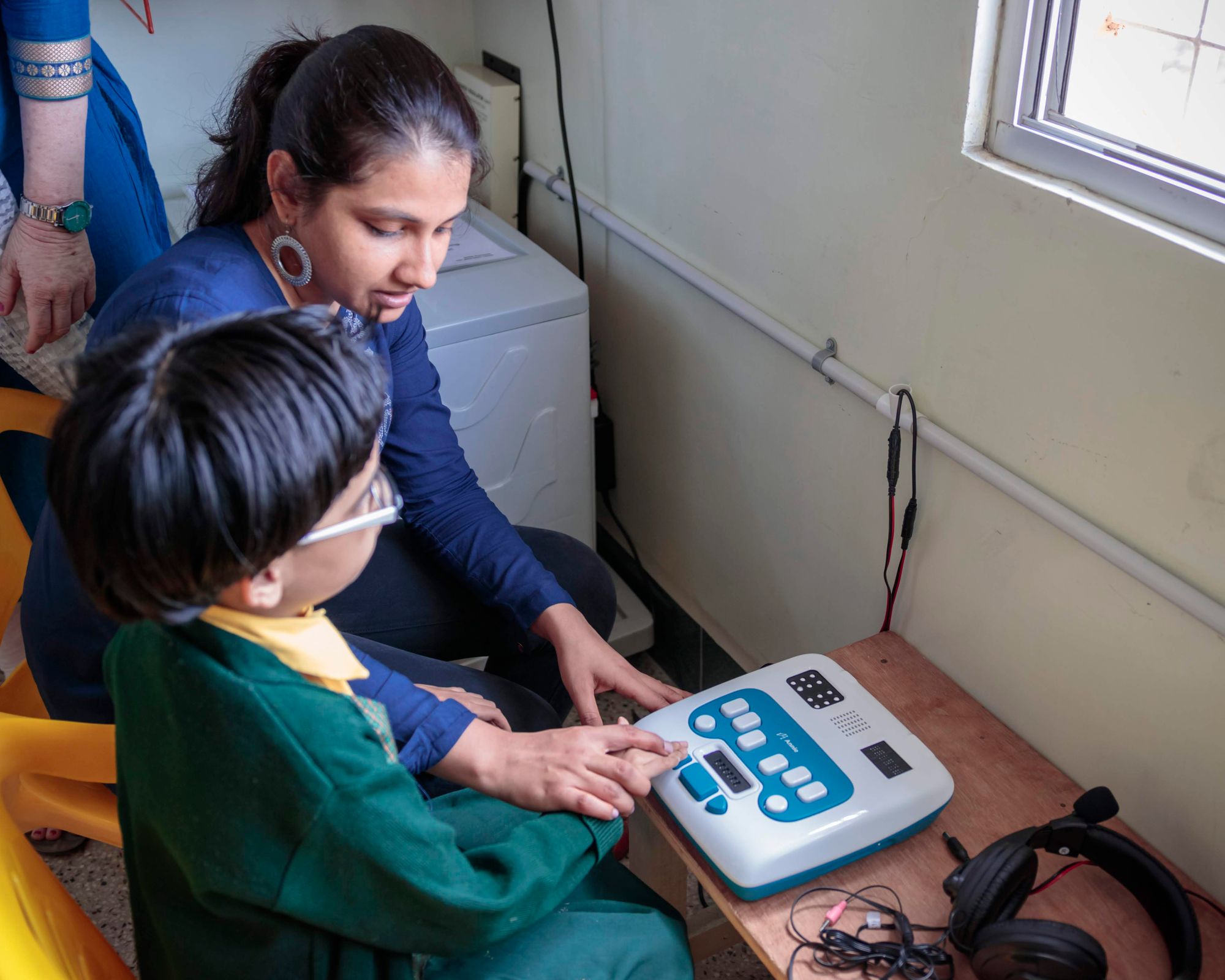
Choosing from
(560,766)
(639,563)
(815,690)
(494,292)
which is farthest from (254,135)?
(639,563)

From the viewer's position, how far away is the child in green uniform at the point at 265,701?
2.02 ft

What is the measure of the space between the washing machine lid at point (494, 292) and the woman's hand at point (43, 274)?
1.44ft

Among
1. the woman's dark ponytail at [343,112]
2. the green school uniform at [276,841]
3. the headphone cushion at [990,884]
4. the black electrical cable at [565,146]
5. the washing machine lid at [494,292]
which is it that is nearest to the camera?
the green school uniform at [276,841]

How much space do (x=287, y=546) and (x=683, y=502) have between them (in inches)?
44.2

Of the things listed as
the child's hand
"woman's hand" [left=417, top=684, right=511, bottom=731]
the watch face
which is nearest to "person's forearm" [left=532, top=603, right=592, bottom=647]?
"woman's hand" [left=417, top=684, right=511, bottom=731]

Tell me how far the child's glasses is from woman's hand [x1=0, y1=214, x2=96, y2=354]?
2.31ft

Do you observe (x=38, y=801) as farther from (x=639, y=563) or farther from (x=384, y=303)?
(x=639, y=563)

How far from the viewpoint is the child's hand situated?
979 millimetres

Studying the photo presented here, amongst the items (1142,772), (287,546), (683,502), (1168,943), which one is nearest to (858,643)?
(1142,772)

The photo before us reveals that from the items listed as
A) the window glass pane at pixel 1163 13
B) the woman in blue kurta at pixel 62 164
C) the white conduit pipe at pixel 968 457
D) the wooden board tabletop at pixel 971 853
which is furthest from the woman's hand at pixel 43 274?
the window glass pane at pixel 1163 13

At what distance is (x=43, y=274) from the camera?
124cm

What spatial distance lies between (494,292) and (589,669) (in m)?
0.65

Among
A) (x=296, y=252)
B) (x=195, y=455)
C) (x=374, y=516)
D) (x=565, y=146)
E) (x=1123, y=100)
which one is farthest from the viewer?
(x=565, y=146)

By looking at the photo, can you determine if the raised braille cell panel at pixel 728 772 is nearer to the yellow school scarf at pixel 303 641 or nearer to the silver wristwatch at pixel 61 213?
the yellow school scarf at pixel 303 641
